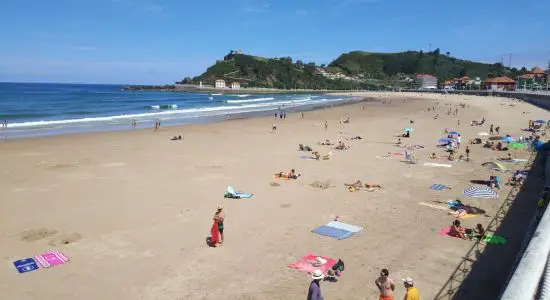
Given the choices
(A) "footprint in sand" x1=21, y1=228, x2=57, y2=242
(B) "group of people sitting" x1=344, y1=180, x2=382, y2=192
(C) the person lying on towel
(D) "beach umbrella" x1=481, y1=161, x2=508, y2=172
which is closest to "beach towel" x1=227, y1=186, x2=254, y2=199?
(C) the person lying on towel

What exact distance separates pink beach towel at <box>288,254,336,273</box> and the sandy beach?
0.19 meters

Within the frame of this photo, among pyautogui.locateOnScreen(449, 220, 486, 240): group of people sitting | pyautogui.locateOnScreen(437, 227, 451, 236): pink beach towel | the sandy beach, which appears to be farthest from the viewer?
pyautogui.locateOnScreen(437, 227, 451, 236): pink beach towel

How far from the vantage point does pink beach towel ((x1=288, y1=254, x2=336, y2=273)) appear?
8.97m

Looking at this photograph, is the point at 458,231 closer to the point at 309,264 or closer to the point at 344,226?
the point at 344,226

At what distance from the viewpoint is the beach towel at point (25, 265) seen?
8727mm

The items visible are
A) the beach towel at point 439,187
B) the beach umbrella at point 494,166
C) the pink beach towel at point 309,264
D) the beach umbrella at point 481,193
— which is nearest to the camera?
the pink beach towel at point 309,264

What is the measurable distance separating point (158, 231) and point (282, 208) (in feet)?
13.3

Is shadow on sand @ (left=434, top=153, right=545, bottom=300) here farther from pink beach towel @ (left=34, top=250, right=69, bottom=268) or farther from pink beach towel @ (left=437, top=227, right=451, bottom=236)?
pink beach towel @ (left=34, top=250, right=69, bottom=268)

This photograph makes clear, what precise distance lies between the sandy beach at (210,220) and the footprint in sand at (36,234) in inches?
1.0

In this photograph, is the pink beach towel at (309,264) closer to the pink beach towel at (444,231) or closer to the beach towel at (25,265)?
the pink beach towel at (444,231)

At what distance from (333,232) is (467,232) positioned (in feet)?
11.8

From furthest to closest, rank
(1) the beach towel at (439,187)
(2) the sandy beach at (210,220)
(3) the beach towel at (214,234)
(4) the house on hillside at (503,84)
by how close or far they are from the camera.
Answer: (4) the house on hillside at (503,84)
(1) the beach towel at (439,187)
(3) the beach towel at (214,234)
(2) the sandy beach at (210,220)

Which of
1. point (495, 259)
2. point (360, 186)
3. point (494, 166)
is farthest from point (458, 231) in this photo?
point (494, 166)

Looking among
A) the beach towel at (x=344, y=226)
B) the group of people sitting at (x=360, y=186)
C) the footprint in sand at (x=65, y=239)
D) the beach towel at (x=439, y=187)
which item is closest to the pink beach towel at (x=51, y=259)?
the footprint in sand at (x=65, y=239)
